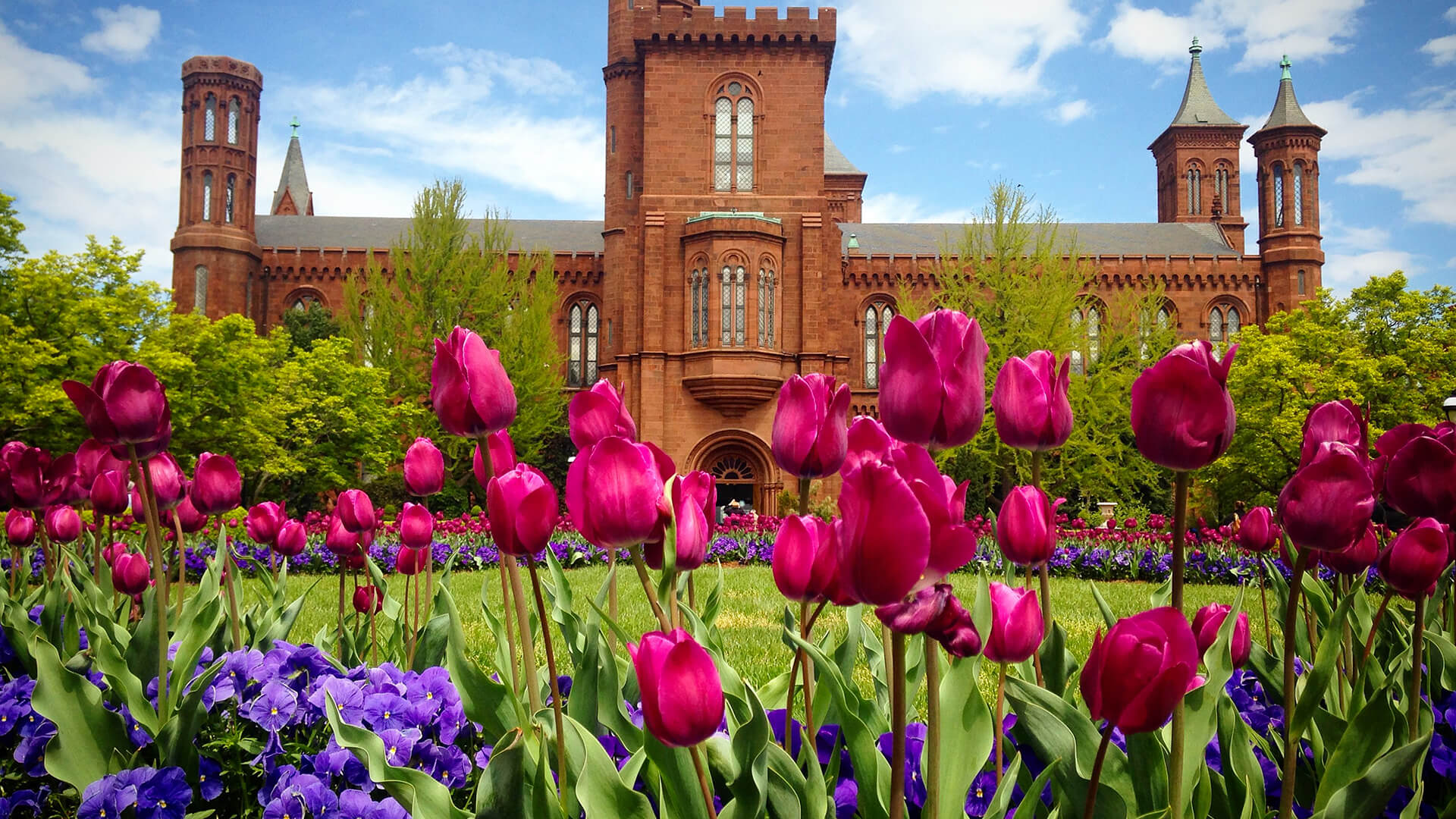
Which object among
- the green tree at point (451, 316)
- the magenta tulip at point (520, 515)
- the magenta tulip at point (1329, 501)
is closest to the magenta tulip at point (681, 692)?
the magenta tulip at point (520, 515)

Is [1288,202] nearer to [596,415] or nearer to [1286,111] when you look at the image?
[1286,111]

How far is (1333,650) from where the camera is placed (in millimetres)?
1532

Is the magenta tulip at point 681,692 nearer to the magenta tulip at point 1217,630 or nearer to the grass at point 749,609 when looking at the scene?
the magenta tulip at point 1217,630

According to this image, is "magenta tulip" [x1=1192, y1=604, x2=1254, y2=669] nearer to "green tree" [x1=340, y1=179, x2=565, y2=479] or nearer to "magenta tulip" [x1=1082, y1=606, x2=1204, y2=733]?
"magenta tulip" [x1=1082, y1=606, x2=1204, y2=733]

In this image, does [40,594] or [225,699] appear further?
[40,594]

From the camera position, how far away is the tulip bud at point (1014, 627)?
1250 millimetres

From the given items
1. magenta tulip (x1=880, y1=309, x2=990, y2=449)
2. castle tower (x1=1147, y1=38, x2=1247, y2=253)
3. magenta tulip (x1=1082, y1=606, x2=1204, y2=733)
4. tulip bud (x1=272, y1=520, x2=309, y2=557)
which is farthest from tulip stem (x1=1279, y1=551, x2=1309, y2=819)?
castle tower (x1=1147, y1=38, x2=1247, y2=253)

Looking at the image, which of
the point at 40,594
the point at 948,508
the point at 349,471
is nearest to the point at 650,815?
the point at 948,508

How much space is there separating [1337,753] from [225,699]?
2.17 m

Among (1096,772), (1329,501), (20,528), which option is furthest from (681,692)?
(20,528)

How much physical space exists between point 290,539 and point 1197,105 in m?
45.2

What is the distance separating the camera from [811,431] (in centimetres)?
141

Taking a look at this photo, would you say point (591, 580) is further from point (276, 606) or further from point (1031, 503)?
point (1031, 503)

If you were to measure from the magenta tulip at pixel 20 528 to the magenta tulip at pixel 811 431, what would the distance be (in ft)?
10.4
